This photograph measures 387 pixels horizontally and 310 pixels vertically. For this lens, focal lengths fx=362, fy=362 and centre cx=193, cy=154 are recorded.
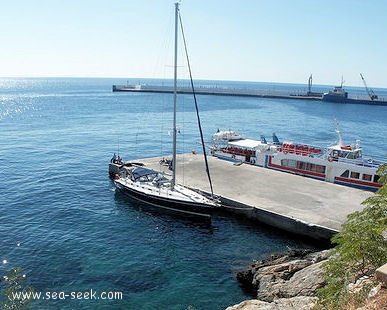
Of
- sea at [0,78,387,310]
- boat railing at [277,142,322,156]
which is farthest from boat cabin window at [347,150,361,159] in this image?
sea at [0,78,387,310]

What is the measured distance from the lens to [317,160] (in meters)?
44.5

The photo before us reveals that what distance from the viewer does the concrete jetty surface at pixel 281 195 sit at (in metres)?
31.7

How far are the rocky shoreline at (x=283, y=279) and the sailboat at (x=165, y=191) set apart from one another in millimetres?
9326

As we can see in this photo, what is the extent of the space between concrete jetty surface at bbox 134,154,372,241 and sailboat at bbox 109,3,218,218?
237cm

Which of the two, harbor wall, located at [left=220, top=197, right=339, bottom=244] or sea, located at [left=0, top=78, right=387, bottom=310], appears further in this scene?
harbor wall, located at [left=220, top=197, right=339, bottom=244]

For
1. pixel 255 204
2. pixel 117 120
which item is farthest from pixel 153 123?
pixel 255 204

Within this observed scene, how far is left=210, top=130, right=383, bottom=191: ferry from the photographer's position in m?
41.5

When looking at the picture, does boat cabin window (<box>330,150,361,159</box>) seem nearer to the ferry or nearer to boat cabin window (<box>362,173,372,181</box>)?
the ferry

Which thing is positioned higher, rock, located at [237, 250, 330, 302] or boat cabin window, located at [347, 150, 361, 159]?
boat cabin window, located at [347, 150, 361, 159]

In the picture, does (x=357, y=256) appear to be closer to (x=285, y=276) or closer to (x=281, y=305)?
(x=281, y=305)

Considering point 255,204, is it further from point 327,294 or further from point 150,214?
point 327,294

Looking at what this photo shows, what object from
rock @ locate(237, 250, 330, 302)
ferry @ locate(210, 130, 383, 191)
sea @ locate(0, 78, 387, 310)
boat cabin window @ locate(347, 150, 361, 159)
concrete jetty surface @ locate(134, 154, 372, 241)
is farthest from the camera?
boat cabin window @ locate(347, 150, 361, 159)

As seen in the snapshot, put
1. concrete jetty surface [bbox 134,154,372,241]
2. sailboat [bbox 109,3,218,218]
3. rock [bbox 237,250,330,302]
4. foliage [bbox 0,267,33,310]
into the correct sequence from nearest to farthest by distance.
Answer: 1. foliage [bbox 0,267,33,310]
2. rock [bbox 237,250,330,302]
3. concrete jetty surface [bbox 134,154,372,241]
4. sailboat [bbox 109,3,218,218]

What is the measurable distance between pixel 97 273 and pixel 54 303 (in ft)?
12.7
